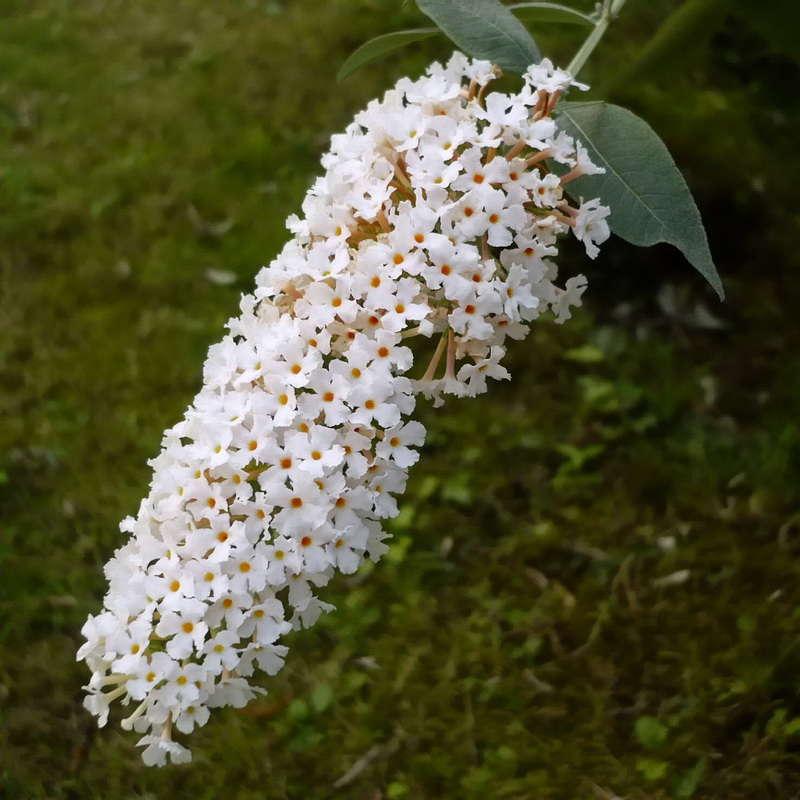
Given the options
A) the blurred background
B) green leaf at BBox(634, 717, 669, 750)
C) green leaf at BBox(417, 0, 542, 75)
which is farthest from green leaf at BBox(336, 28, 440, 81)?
green leaf at BBox(634, 717, 669, 750)

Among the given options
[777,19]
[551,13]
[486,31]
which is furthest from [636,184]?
[777,19]

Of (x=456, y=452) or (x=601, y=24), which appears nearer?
(x=601, y=24)

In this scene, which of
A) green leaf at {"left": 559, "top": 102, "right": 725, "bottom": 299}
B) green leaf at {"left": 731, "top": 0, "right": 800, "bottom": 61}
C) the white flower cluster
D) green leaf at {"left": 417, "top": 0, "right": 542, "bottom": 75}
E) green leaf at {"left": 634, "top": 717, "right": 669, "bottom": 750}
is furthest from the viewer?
green leaf at {"left": 731, "top": 0, "right": 800, "bottom": 61}

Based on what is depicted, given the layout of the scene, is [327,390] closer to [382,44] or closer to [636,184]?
[636,184]

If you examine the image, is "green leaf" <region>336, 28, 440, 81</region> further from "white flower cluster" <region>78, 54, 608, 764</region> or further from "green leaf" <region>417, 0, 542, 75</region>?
"white flower cluster" <region>78, 54, 608, 764</region>

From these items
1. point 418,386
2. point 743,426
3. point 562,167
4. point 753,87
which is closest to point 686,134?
point 753,87

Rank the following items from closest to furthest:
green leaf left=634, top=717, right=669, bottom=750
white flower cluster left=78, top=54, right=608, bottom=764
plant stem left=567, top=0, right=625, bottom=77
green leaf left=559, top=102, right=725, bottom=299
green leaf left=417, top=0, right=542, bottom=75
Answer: white flower cluster left=78, top=54, right=608, bottom=764 < green leaf left=559, top=102, right=725, bottom=299 < green leaf left=417, top=0, right=542, bottom=75 < plant stem left=567, top=0, right=625, bottom=77 < green leaf left=634, top=717, right=669, bottom=750

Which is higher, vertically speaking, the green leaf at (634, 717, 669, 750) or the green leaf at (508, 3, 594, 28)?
the green leaf at (508, 3, 594, 28)
